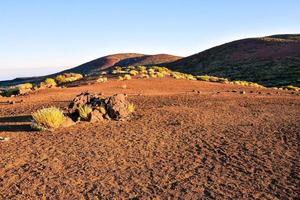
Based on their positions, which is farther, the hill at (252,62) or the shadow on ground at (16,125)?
the hill at (252,62)

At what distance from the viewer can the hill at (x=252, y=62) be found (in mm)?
57406

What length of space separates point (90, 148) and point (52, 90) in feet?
52.2

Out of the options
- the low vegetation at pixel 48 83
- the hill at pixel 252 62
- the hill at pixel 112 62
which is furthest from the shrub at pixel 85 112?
the hill at pixel 112 62

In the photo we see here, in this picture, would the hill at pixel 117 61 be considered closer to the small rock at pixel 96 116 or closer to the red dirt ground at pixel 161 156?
the small rock at pixel 96 116

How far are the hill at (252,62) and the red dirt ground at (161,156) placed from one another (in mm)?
34903

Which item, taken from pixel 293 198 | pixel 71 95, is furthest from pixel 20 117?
pixel 293 198

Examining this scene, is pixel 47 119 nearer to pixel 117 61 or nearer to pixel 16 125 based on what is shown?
pixel 16 125

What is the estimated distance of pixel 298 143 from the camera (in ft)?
40.1

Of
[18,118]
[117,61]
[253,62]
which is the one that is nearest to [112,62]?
[117,61]

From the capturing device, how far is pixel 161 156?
1124cm

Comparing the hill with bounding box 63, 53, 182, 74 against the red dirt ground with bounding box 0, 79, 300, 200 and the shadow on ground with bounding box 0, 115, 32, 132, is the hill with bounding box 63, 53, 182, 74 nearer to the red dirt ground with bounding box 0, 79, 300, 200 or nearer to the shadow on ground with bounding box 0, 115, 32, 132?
the shadow on ground with bounding box 0, 115, 32, 132

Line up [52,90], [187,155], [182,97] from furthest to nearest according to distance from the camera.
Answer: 1. [52,90]
2. [182,97]
3. [187,155]

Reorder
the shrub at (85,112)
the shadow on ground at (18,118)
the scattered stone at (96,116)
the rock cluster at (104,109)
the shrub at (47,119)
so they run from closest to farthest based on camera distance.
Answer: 1. the shrub at (47,119)
2. the scattered stone at (96,116)
3. the shrub at (85,112)
4. the rock cluster at (104,109)
5. the shadow on ground at (18,118)

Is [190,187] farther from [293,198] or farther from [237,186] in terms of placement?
[293,198]
